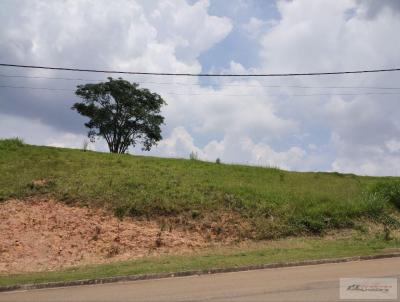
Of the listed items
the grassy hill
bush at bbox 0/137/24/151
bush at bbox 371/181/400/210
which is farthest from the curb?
bush at bbox 0/137/24/151

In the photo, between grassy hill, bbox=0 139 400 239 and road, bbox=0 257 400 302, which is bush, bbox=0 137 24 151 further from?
road, bbox=0 257 400 302

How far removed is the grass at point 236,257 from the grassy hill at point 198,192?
3.74 feet

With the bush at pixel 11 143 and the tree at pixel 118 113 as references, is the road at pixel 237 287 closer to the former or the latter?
the bush at pixel 11 143

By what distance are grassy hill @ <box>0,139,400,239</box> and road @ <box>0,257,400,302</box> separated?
5.98 m

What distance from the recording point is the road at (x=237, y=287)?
9.08 meters

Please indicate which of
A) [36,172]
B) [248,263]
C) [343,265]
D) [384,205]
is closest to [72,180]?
[36,172]

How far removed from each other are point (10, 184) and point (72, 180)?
2.34 meters

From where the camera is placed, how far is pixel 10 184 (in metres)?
19.8
